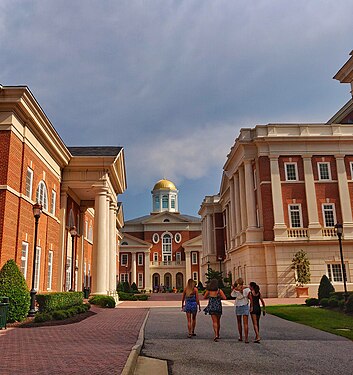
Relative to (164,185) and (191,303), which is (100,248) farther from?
(164,185)

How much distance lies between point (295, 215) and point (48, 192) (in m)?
22.5

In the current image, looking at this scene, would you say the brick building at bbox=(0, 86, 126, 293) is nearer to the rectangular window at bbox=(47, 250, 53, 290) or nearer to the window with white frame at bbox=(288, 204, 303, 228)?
the rectangular window at bbox=(47, 250, 53, 290)

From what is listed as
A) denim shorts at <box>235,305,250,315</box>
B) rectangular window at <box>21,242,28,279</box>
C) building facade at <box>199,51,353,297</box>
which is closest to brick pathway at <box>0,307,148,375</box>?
denim shorts at <box>235,305,250,315</box>

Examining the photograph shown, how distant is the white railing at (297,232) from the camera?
3747cm

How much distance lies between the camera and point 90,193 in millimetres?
33250

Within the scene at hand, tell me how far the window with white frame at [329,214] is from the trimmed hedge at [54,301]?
82.1ft

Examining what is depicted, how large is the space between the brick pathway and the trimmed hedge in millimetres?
3837

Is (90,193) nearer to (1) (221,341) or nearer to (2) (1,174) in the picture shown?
(2) (1,174)

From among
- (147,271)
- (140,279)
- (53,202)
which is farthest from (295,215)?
(140,279)

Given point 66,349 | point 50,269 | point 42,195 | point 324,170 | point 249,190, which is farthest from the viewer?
point 249,190

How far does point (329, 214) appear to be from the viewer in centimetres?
3847

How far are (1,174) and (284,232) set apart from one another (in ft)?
84.4

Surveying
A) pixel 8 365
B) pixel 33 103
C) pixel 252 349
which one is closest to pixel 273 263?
pixel 33 103

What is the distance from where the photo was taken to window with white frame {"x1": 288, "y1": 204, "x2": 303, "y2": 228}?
125ft
